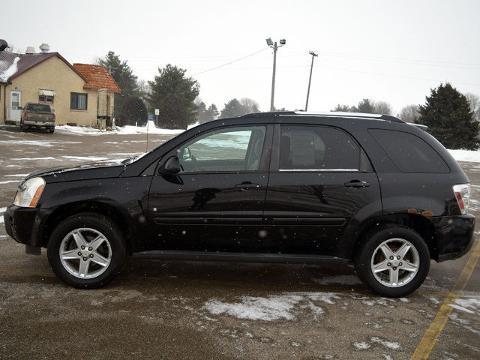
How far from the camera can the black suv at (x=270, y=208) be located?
4.66 meters

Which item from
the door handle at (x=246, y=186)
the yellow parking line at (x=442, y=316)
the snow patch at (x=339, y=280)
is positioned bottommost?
the snow patch at (x=339, y=280)

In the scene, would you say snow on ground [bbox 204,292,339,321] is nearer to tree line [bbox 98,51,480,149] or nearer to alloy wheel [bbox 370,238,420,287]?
alloy wheel [bbox 370,238,420,287]

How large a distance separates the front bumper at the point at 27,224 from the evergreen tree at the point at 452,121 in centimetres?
3566

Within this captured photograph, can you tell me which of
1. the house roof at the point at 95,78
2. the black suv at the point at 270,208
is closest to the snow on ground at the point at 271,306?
the black suv at the point at 270,208

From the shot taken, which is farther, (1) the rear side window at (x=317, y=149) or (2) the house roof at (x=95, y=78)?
(2) the house roof at (x=95, y=78)

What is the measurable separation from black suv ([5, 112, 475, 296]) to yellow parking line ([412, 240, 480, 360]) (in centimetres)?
39

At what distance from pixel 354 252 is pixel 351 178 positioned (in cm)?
75

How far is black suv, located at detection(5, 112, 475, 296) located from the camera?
466cm

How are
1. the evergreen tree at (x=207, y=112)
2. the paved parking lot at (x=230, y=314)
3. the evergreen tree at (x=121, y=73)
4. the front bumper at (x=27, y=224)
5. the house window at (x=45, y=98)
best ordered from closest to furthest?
the paved parking lot at (x=230, y=314) < the front bumper at (x=27, y=224) < the house window at (x=45, y=98) < the evergreen tree at (x=121, y=73) < the evergreen tree at (x=207, y=112)

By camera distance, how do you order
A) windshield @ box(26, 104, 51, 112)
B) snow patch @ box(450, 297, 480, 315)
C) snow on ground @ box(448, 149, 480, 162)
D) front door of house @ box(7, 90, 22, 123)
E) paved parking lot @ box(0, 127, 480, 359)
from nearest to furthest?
1. paved parking lot @ box(0, 127, 480, 359)
2. snow patch @ box(450, 297, 480, 315)
3. snow on ground @ box(448, 149, 480, 162)
4. windshield @ box(26, 104, 51, 112)
5. front door of house @ box(7, 90, 22, 123)

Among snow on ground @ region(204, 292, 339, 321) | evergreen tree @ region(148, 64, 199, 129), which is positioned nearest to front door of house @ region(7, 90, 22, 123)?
evergreen tree @ region(148, 64, 199, 129)

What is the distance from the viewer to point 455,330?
13.4 feet

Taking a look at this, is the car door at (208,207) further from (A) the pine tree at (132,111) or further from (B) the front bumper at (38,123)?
(A) the pine tree at (132,111)

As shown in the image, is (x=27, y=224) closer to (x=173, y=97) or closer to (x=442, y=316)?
(x=442, y=316)
